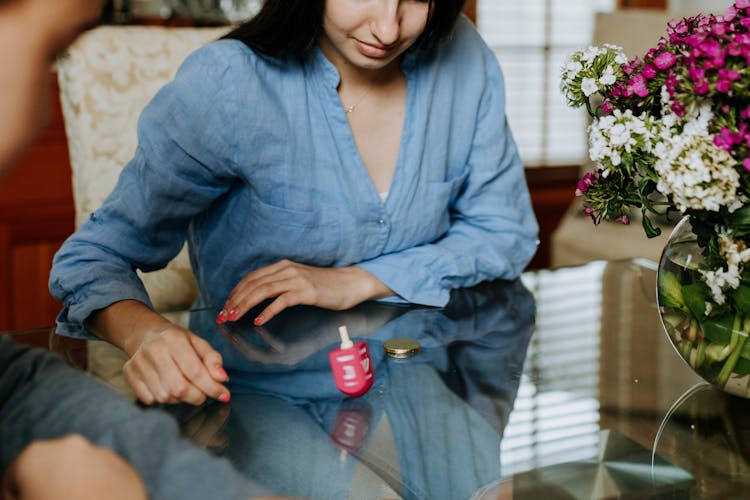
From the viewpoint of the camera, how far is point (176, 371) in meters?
1.15

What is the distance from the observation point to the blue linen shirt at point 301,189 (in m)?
1.51

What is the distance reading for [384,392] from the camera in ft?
3.91

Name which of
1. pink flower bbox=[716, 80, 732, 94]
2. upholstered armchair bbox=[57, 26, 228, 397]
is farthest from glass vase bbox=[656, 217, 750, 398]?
upholstered armchair bbox=[57, 26, 228, 397]

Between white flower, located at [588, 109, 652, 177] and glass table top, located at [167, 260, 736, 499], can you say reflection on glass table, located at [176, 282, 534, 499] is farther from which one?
white flower, located at [588, 109, 652, 177]

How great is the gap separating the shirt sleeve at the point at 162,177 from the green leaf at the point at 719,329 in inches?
31.9

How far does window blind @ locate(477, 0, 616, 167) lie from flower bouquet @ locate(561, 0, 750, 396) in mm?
2770

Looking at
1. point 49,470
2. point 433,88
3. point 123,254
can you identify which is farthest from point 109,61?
point 49,470

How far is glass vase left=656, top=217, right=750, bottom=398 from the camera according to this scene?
1.12 meters

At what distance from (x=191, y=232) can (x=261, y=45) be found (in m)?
0.38

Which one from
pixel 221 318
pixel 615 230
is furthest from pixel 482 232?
pixel 615 230

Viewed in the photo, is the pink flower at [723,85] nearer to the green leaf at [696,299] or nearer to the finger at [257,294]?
the green leaf at [696,299]

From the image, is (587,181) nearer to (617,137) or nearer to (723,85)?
(617,137)

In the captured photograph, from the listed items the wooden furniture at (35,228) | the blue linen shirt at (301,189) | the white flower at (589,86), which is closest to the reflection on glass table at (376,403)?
the blue linen shirt at (301,189)

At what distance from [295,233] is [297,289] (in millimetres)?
178
